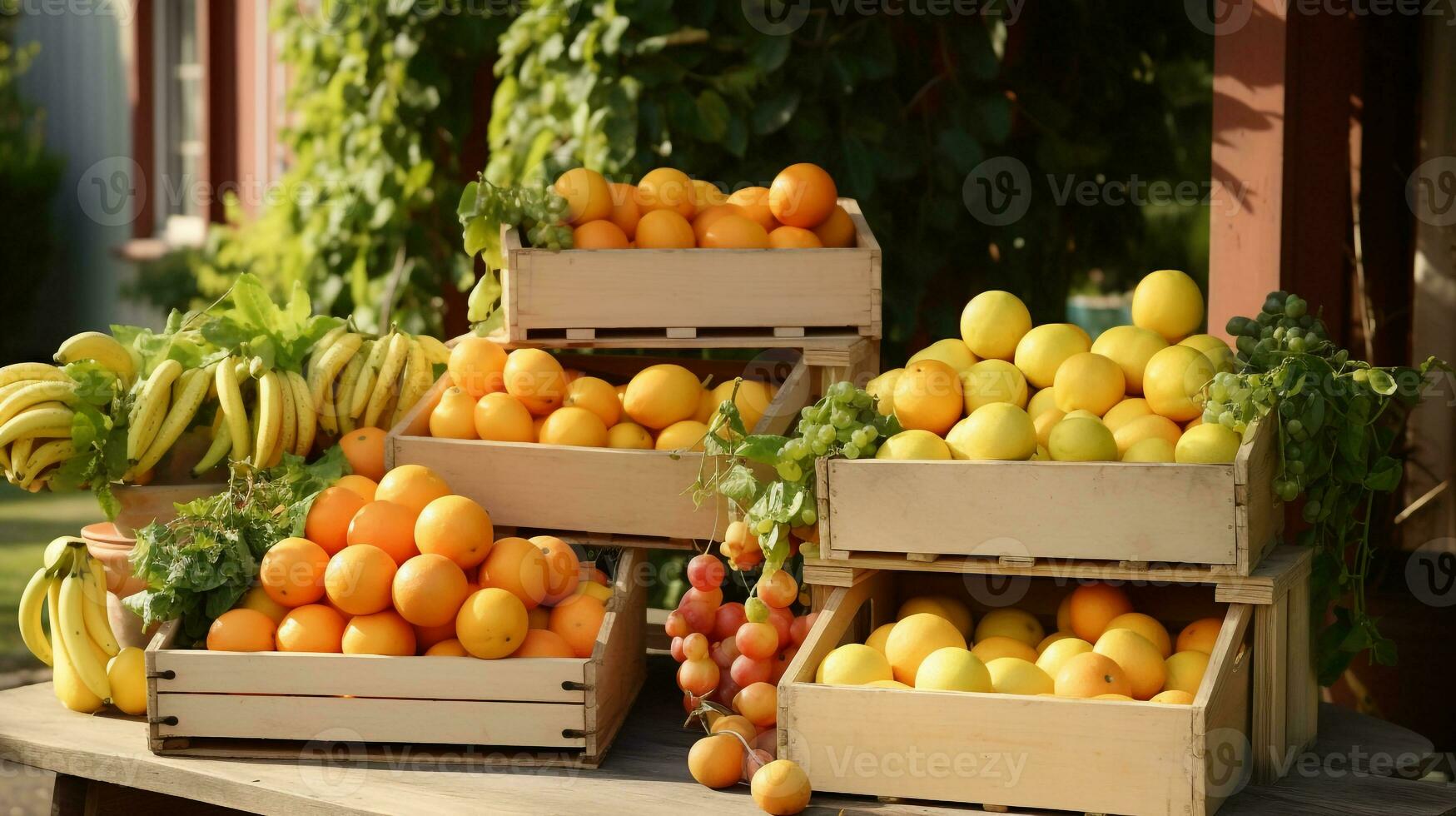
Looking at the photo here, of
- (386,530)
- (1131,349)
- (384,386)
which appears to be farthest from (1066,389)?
(384,386)

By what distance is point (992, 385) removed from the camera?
90.7 inches

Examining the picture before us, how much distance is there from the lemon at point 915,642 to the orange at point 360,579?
2.50 ft

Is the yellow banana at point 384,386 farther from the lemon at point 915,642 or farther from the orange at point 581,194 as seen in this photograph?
the lemon at point 915,642

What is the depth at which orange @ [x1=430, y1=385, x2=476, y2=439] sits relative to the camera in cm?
259

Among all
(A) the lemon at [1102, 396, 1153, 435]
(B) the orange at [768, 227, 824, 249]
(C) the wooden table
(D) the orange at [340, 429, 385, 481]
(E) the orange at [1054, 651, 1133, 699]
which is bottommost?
(C) the wooden table

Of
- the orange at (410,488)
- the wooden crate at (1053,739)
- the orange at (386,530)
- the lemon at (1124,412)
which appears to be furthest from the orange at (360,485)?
the lemon at (1124,412)

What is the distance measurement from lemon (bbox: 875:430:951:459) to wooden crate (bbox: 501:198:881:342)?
477mm

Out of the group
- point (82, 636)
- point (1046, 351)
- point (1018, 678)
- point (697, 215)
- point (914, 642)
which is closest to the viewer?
point (1018, 678)

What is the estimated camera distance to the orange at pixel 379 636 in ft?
7.25

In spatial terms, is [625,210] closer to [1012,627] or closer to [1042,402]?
[1042,402]

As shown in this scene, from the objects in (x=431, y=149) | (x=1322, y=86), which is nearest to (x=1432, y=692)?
(x=1322, y=86)

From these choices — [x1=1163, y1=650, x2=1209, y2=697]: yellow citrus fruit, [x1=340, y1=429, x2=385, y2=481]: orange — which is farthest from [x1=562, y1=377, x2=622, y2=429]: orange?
[x1=1163, y1=650, x2=1209, y2=697]: yellow citrus fruit

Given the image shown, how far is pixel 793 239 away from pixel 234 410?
1.05m

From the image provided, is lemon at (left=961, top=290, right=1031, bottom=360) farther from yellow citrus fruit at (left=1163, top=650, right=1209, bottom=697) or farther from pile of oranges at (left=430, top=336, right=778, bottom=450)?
yellow citrus fruit at (left=1163, top=650, right=1209, bottom=697)
